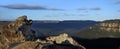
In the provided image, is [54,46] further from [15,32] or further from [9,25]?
[9,25]

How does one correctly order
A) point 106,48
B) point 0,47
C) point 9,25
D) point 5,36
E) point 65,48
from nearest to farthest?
point 65,48 < point 0,47 < point 5,36 < point 9,25 < point 106,48

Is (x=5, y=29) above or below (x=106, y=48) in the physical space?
above

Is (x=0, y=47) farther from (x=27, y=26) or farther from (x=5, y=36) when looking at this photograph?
(x=27, y=26)

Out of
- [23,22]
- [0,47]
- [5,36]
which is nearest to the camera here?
[0,47]

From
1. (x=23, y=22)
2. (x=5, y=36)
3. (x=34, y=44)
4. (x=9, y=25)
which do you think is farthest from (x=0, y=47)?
(x=34, y=44)

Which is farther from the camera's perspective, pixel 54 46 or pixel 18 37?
pixel 18 37

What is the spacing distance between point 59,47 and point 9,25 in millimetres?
31388

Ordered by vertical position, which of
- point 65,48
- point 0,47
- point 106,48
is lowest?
point 106,48

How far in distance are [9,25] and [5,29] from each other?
2854 mm

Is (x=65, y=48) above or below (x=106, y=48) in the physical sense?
above

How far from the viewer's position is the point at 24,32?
4397 centimetres

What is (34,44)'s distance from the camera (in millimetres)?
15281

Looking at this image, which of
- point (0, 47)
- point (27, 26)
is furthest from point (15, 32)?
point (0, 47)

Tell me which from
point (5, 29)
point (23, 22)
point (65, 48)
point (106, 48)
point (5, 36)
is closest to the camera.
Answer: point (65, 48)
